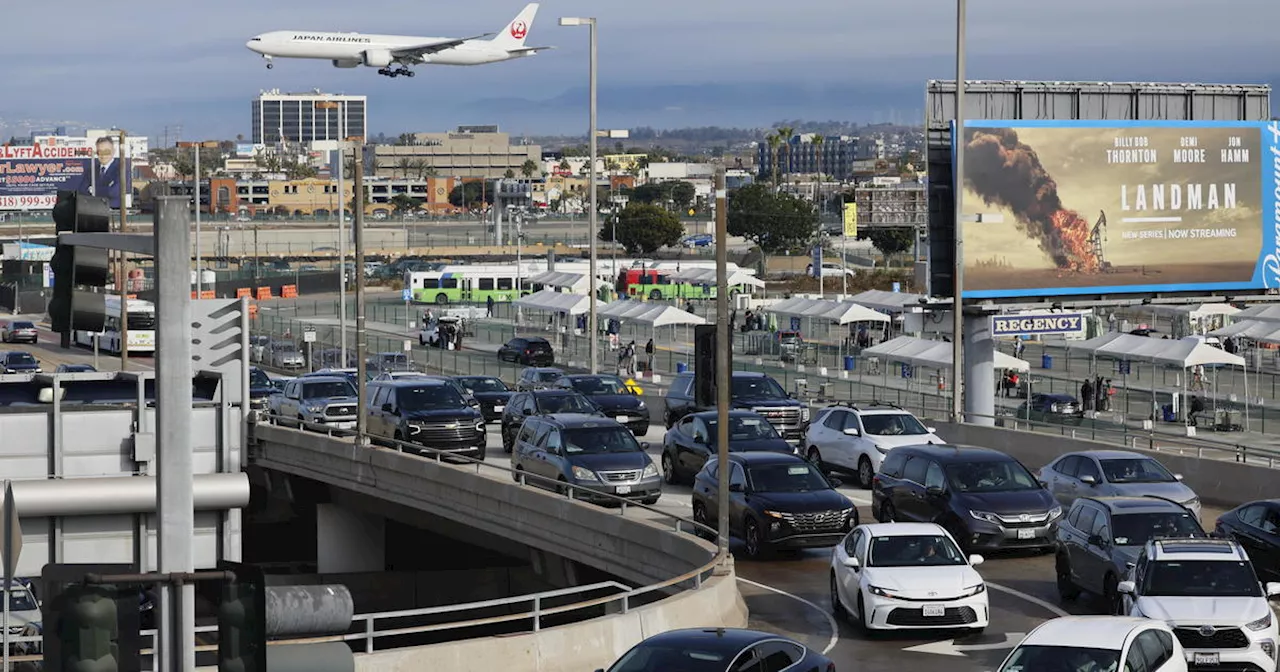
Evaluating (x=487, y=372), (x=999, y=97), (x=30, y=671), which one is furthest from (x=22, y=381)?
(x=487, y=372)

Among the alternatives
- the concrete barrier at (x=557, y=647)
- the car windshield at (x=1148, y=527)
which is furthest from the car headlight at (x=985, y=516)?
the concrete barrier at (x=557, y=647)

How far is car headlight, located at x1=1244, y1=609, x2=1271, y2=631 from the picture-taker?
18.8 metres

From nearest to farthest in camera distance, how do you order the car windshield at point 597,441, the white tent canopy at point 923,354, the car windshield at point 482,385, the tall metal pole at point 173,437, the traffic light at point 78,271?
the tall metal pole at point 173,437 → the traffic light at point 78,271 → the car windshield at point 597,441 → the car windshield at point 482,385 → the white tent canopy at point 923,354

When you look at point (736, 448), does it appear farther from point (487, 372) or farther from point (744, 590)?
point (487, 372)

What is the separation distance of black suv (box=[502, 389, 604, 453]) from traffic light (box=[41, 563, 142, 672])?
30.5 meters

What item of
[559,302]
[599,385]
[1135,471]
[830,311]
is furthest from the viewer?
[559,302]

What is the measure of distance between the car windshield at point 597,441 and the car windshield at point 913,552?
33.2 feet

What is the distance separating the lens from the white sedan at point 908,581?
2097 cm

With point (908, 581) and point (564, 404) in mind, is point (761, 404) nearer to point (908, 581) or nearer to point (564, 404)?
point (564, 404)

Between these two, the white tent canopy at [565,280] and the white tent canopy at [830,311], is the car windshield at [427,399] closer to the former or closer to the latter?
the white tent canopy at [830,311]

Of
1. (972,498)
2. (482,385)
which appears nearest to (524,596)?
(972,498)

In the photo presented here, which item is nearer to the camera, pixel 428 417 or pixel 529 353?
pixel 428 417

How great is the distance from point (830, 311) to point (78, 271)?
2578 inches

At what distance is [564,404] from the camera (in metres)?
39.1
